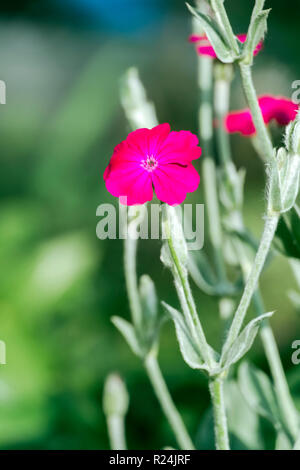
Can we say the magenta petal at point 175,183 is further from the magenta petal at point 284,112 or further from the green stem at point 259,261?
the magenta petal at point 284,112

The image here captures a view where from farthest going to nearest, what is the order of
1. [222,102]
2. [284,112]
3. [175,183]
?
[222,102] < [284,112] < [175,183]

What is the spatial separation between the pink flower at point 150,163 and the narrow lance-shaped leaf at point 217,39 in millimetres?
76

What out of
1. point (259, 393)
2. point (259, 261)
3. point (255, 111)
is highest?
point (255, 111)

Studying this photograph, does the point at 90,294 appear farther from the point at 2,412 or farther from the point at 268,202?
the point at 268,202

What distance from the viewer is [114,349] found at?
1152 mm

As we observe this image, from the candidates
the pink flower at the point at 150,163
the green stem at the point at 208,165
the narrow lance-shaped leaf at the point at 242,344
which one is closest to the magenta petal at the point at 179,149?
the pink flower at the point at 150,163

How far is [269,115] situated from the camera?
57 cm

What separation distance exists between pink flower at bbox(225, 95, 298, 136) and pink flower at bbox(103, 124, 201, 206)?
147 millimetres

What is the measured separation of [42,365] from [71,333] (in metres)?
0.11

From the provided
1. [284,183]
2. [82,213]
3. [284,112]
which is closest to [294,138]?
[284,183]

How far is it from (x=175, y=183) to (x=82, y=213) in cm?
106

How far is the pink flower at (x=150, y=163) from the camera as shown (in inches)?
17.1

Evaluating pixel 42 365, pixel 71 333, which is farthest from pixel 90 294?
pixel 42 365

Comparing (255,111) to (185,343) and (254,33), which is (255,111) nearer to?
(254,33)
